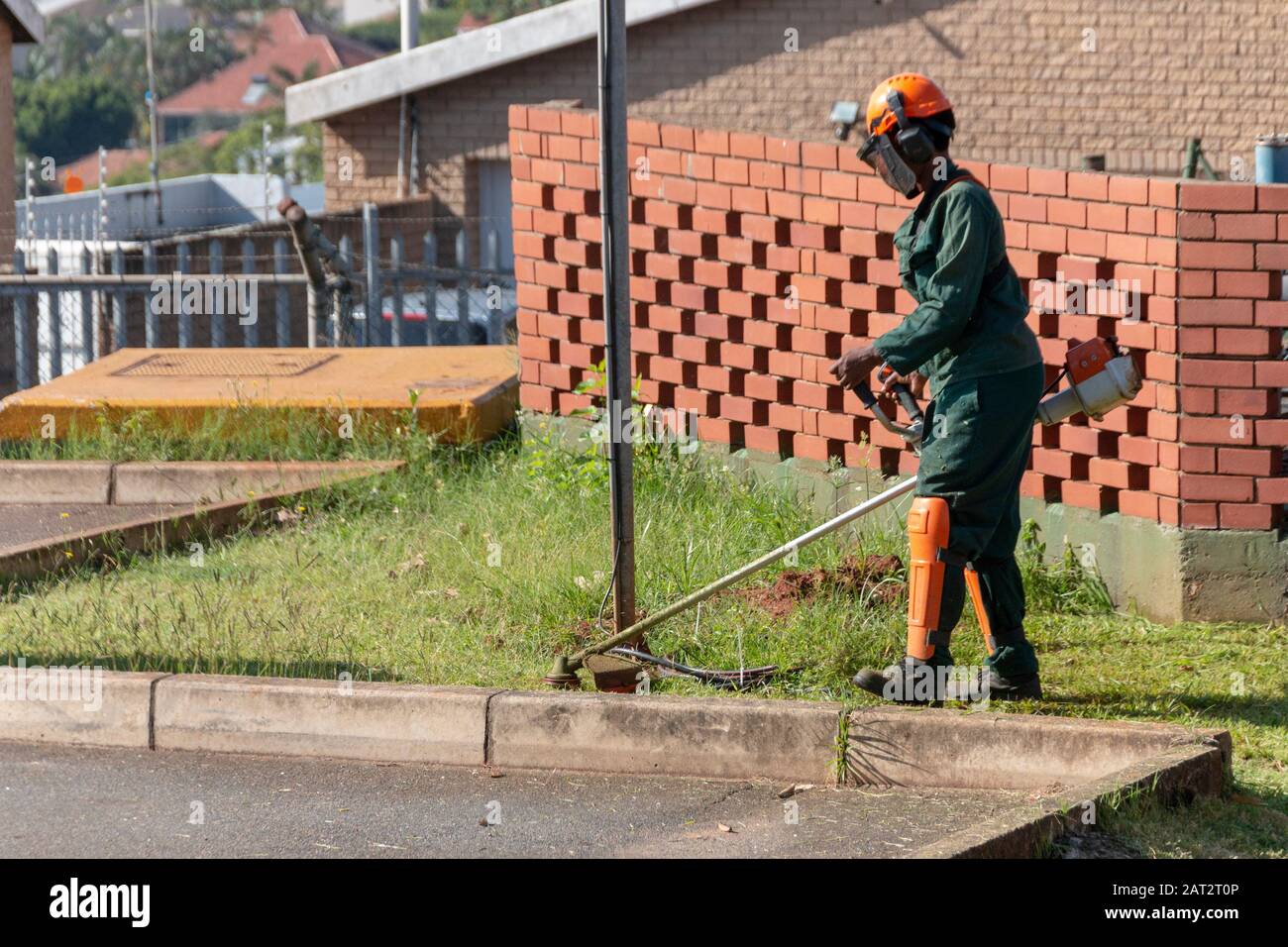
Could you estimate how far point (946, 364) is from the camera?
215 inches

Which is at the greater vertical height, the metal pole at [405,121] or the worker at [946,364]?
the metal pole at [405,121]

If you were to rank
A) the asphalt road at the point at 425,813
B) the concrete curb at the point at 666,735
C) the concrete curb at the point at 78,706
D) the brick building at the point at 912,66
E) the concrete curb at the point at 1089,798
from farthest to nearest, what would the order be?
the brick building at the point at 912,66, the concrete curb at the point at 78,706, the concrete curb at the point at 666,735, the asphalt road at the point at 425,813, the concrete curb at the point at 1089,798

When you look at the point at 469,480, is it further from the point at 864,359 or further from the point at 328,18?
the point at 328,18

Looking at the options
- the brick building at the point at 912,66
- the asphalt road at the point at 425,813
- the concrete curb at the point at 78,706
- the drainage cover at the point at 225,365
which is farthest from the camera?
the brick building at the point at 912,66

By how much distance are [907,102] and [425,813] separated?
8.37 feet

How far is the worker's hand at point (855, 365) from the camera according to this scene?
5.43 meters

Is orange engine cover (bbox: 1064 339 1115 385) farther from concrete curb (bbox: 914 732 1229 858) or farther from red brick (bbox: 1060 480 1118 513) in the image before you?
red brick (bbox: 1060 480 1118 513)

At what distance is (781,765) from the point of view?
17.2 feet

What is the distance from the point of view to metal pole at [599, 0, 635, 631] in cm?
568

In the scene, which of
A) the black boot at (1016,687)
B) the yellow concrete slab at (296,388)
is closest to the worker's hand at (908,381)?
the black boot at (1016,687)

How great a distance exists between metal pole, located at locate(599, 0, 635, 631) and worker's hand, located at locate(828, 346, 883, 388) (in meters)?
0.73

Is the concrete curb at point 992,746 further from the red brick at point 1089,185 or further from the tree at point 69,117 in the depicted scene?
the tree at point 69,117

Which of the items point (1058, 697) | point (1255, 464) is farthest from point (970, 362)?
point (1255, 464)

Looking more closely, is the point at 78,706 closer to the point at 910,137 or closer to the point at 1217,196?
the point at 910,137
